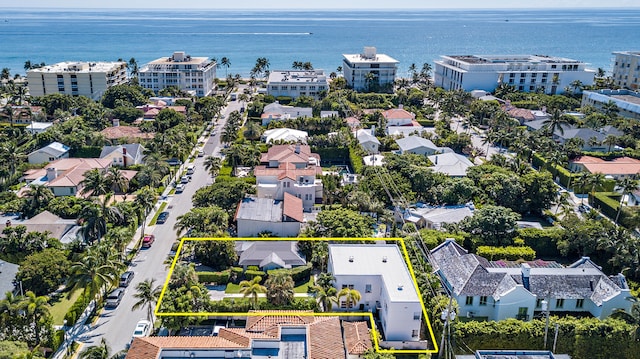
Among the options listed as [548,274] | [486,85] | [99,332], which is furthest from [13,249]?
[486,85]

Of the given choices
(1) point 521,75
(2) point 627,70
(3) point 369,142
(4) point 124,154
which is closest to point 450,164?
(3) point 369,142

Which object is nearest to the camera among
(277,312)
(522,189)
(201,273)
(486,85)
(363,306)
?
(277,312)

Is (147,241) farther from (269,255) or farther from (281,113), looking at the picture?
(281,113)

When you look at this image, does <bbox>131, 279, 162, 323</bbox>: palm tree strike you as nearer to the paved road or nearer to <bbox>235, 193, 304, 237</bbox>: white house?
the paved road

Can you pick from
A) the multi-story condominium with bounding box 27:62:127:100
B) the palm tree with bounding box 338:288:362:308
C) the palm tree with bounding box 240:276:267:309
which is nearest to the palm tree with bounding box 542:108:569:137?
the palm tree with bounding box 338:288:362:308

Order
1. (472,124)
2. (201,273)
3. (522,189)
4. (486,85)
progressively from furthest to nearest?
(486,85) < (472,124) < (522,189) < (201,273)

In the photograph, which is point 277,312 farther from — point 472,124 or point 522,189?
point 472,124

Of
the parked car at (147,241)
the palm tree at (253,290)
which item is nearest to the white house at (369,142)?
the parked car at (147,241)

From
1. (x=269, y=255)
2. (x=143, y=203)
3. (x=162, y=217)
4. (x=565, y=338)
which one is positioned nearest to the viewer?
(x=565, y=338)
